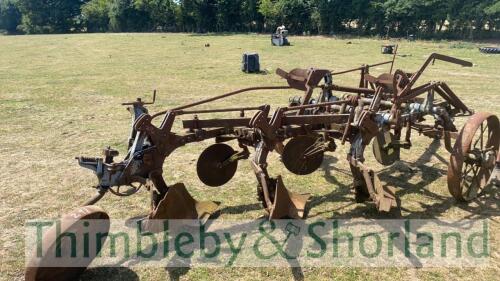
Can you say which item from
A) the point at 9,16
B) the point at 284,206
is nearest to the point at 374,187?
the point at 284,206

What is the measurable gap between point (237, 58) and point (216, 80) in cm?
914

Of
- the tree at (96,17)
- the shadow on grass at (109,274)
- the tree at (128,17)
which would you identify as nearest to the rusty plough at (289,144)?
the shadow on grass at (109,274)

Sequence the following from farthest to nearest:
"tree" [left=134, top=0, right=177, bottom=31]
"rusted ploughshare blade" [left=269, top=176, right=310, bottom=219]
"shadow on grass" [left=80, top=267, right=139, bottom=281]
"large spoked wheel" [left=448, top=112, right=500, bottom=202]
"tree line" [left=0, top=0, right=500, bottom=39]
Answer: "tree" [left=134, top=0, right=177, bottom=31]
"tree line" [left=0, top=0, right=500, bottom=39]
"large spoked wheel" [left=448, top=112, right=500, bottom=202]
"rusted ploughshare blade" [left=269, top=176, right=310, bottom=219]
"shadow on grass" [left=80, top=267, right=139, bottom=281]

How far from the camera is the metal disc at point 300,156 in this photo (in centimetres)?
554

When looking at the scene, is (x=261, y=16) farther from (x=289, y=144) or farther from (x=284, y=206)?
(x=284, y=206)

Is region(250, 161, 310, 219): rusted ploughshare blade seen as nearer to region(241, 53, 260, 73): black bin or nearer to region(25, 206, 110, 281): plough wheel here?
region(25, 206, 110, 281): plough wheel

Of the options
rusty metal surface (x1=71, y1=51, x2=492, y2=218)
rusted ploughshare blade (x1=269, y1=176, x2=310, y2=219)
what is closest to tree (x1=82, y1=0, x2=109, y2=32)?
rusty metal surface (x1=71, y1=51, x2=492, y2=218)

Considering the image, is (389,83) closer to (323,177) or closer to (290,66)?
(323,177)

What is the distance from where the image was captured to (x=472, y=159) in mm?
5625

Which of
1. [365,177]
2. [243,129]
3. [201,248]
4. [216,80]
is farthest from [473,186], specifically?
[216,80]

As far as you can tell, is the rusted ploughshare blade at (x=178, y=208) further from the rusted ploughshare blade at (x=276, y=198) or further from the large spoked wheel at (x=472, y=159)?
the large spoked wheel at (x=472, y=159)

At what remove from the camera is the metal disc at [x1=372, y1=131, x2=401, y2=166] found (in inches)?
247

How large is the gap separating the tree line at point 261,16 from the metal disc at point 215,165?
42451 millimetres

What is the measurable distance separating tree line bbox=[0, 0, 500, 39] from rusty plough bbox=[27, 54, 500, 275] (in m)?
40.5
